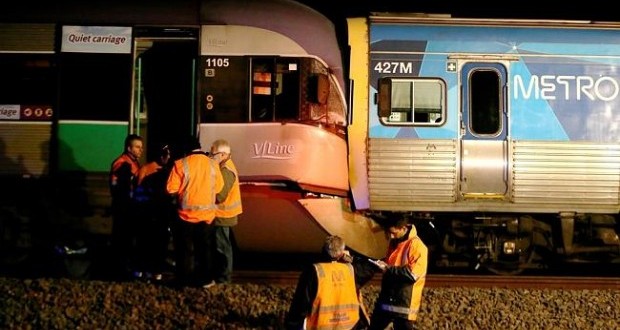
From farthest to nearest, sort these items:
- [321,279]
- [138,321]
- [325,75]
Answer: [325,75] < [138,321] < [321,279]

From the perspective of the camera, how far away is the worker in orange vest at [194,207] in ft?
27.5

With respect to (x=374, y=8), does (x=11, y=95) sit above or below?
below

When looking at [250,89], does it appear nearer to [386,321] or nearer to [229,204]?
[229,204]

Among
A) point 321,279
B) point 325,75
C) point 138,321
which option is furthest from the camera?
point 325,75

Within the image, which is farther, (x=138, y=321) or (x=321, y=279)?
(x=138, y=321)

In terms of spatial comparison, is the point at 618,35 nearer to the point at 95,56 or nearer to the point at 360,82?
the point at 360,82

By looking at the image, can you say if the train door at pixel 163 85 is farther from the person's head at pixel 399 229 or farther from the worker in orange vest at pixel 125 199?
the person's head at pixel 399 229

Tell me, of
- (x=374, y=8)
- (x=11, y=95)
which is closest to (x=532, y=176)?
(x=11, y=95)

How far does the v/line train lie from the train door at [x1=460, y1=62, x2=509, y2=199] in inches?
0.7

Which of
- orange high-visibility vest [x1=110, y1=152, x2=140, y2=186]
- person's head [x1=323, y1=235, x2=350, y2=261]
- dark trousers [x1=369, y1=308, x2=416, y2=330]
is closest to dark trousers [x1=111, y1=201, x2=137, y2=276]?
orange high-visibility vest [x1=110, y1=152, x2=140, y2=186]

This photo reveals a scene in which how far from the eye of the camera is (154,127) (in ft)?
35.2

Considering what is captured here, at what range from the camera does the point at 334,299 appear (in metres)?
5.88

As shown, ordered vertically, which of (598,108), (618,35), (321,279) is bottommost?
(321,279)

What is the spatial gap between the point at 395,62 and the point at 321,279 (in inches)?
207
